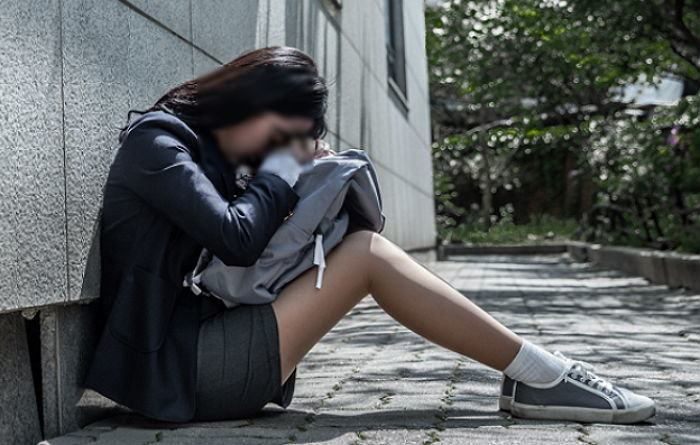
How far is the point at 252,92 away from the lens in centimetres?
286

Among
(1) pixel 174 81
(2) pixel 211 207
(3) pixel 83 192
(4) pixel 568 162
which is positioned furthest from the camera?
(4) pixel 568 162

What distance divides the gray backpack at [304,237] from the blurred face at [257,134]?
117 millimetres

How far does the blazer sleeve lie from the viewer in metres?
2.64

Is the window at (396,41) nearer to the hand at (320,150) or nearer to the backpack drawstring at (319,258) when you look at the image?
the hand at (320,150)

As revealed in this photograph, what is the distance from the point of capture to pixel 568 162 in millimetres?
28453

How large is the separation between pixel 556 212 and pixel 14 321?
27160 mm

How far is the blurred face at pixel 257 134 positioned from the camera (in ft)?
9.53

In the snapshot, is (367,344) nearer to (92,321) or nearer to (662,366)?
(662,366)

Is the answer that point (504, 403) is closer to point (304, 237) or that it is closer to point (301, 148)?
point (304, 237)

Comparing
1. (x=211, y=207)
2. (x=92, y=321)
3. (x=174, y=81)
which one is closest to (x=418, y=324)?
(x=211, y=207)

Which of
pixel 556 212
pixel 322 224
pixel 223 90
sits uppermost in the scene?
pixel 223 90

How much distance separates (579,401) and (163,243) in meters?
1.30

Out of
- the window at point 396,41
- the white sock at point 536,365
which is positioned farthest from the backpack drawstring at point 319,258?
the window at point 396,41

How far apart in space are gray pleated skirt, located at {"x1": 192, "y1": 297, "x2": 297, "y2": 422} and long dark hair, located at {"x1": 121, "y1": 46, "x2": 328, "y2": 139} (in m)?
0.55
